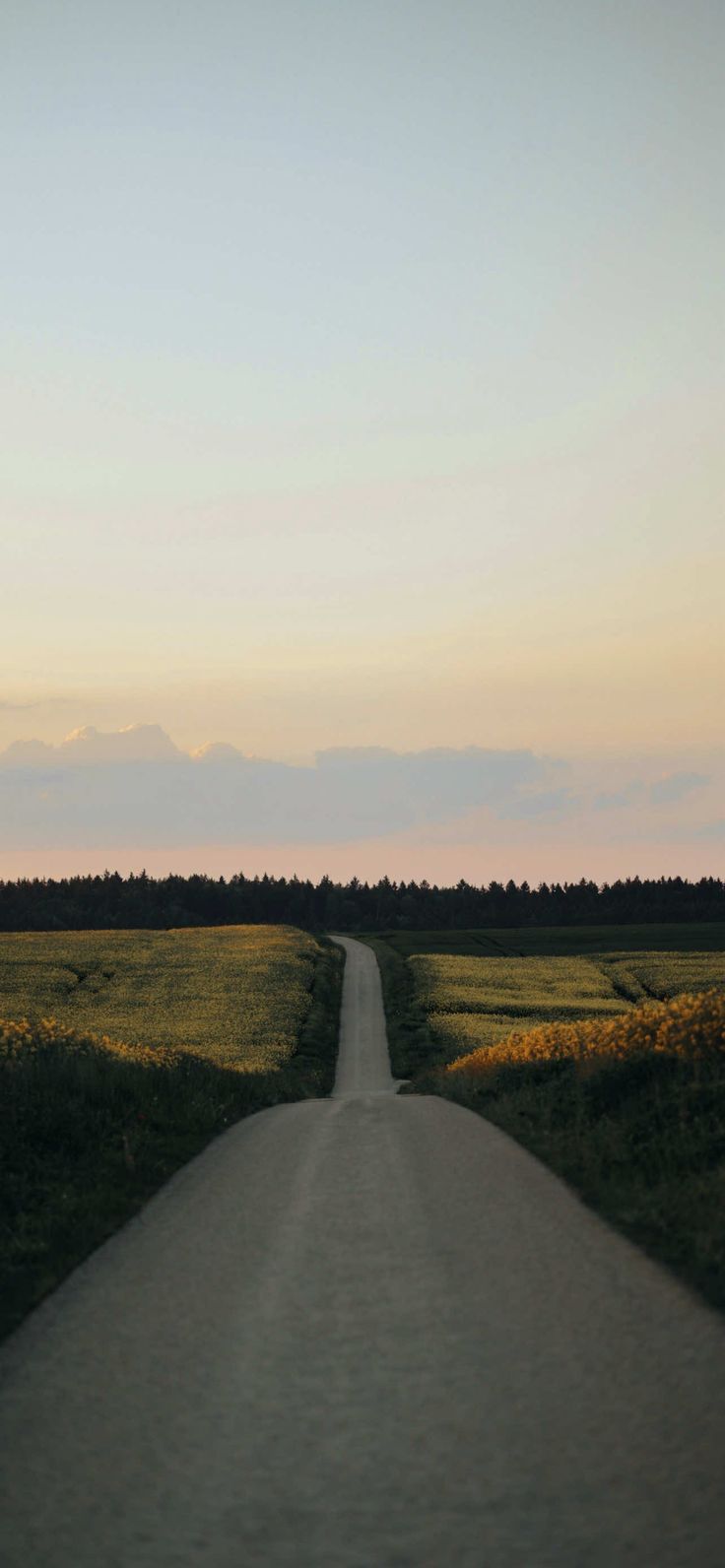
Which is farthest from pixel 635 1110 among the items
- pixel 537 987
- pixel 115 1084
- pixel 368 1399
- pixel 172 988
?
pixel 537 987

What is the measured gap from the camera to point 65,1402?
8.27 metres

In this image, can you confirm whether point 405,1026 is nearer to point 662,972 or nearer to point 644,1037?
point 662,972

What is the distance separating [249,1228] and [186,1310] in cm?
285

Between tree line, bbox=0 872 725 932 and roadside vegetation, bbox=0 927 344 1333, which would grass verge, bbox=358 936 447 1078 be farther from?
tree line, bbox=0 872 725 932

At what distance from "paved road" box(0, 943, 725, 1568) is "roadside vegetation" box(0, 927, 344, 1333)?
1.14m

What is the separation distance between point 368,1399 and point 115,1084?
1515cm

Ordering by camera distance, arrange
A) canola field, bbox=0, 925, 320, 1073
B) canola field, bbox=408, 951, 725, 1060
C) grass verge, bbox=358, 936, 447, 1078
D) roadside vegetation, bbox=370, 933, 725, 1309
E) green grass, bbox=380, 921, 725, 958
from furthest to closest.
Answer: green grass, bbox=380, 921, 725, 958, canola field, bbox=408, 951, 725, 1060, grass verge, bbox=358, 936, 447, 1078, canola field, bbox=0, 925, 320, 1073, roadside vegetation, bbox=370, 933, 725, 1309

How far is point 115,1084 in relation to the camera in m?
22.4

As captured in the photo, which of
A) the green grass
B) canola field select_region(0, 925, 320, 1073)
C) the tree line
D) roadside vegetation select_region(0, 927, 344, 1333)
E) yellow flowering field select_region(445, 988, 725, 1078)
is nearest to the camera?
roadside vegetation select_region(0, 927, 344, 1333)

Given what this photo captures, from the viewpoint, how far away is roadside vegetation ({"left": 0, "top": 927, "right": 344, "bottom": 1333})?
14164mm

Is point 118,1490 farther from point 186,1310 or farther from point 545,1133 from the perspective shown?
point 545,1133

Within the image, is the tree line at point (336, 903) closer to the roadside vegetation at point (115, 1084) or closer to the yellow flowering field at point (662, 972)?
the yellow flowering field at point (662, 972)

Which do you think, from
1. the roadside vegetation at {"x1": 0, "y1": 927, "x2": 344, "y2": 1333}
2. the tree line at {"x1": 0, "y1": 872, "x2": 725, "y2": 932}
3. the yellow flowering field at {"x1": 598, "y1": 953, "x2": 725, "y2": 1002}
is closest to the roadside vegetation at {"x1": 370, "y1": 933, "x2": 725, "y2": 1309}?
the roadside vegetation at {"x1": 0, "y1": 927, "x2": 344, "y2": 1333}

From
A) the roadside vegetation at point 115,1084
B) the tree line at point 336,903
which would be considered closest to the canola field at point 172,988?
the roadside vegetation at point 115,1084
